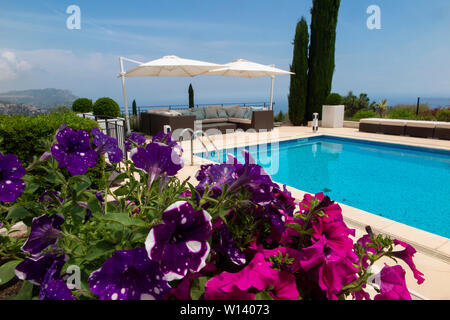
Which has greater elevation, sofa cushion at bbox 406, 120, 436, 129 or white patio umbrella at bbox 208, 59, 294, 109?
white patio umbrella at bbox 208, 59, 294, 109

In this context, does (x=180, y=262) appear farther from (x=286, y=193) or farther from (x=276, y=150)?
(x=276, y=150)

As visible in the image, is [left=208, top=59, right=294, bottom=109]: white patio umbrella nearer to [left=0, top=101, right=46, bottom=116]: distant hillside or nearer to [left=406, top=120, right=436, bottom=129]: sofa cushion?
[left=406, top=120, right=436, bottom=129]: sofa cushion

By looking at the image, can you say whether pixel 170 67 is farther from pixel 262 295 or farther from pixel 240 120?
pixel 262 295

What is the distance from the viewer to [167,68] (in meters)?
9.98

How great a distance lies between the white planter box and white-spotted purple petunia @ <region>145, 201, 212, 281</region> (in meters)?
12.9

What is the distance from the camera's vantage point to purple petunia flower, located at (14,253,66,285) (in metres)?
0.57

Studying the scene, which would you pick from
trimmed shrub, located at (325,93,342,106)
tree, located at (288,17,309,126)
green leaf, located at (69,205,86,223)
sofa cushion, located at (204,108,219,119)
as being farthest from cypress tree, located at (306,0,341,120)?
green leaf, located at (69,205,86,223)

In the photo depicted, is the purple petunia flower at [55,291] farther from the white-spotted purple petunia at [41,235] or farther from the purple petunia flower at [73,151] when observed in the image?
the purple petunia flower at [73,151]

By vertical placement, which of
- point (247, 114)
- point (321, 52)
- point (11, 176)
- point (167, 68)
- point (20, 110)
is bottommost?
point (11, 176)

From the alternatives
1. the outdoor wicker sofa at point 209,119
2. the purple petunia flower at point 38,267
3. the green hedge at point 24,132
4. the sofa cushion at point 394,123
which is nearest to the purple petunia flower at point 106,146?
the purple petunia flower at point 38,267

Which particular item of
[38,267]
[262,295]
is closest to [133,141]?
[38,267]

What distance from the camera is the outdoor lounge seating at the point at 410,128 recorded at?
30.3ft

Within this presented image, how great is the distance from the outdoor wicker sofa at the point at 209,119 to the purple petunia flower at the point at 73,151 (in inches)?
339

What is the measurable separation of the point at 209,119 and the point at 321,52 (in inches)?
260
